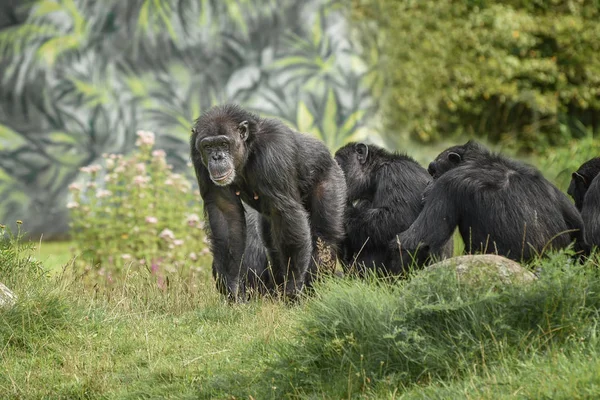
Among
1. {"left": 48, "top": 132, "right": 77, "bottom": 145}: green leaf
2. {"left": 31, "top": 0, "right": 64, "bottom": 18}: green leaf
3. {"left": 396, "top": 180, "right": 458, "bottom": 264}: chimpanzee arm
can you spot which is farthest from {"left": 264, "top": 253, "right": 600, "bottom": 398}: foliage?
{"left": 31, "top": 0, "right": 64, "bottom": 18}: green leaf

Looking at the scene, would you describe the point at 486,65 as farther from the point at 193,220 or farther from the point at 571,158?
the point at 193,220

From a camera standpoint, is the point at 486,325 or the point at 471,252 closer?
the point at 486,325

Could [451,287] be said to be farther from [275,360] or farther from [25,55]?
[25,55]

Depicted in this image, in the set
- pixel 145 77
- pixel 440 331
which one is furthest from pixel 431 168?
pixel 145 77

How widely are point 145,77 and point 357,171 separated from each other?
7369 mm

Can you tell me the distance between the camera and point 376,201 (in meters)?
7.66

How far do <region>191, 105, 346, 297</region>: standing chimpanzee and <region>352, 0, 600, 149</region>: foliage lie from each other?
7978 millimetres

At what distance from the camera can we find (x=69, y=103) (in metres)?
14.3

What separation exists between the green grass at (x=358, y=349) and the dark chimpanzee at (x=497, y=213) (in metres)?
0.88

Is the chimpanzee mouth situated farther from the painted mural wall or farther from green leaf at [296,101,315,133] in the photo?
green leaf at [296,101,315,133]

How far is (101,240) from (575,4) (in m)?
10.5

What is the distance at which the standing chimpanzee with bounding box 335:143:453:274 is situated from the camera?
294 inches

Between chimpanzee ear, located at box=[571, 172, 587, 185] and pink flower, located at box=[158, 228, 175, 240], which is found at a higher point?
chimpanzee ear, located at box=[571, 172, 587, 185]

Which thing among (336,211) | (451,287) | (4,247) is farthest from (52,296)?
(451,287)
